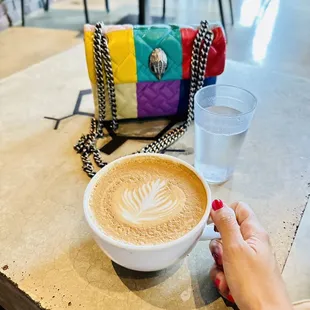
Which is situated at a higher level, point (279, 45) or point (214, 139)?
point (214, 139)

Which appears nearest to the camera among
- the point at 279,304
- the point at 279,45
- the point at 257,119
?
the point at 279,304

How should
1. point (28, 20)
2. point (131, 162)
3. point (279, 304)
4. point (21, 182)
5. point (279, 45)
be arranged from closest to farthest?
point (279, 304), point (131, 162), point (21, 182), point (279, 45), point (28, 20)

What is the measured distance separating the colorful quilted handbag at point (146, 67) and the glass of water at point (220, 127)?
9cm

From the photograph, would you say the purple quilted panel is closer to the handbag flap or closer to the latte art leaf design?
the handbag flap

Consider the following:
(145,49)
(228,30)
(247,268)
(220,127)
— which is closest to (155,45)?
(145,49)

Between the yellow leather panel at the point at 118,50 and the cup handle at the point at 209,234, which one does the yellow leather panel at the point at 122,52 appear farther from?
the cup handle at the point at 209,234

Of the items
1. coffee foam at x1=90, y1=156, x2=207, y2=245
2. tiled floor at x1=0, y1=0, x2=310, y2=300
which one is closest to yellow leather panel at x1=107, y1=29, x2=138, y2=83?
coffee foam at x1=90, y1=156, x2=207, y2=245

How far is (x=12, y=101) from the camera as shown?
907 mm

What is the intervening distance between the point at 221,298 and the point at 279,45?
1.28 m

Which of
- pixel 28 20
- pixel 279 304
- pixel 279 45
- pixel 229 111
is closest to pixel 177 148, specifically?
pixel 229 111

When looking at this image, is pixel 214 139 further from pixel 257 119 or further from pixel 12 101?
pixel 12 101

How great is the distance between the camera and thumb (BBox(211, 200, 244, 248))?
45 centimetres

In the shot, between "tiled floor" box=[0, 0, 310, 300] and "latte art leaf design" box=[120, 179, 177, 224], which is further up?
"latte art leaf design" box=[120, 179, 177, 224]

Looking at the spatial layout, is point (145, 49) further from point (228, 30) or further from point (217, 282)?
point (228, 30)
